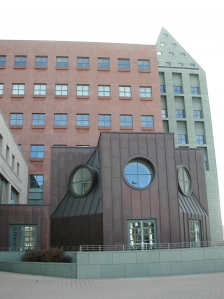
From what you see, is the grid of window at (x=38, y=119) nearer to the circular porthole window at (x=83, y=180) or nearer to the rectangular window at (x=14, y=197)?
the rectangular window at (x=14, y=197)

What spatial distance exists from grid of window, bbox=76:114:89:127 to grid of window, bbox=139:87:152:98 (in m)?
7.63

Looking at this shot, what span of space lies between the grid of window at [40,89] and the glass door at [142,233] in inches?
1060

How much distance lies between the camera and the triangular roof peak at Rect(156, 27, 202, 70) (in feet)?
216

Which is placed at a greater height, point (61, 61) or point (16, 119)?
point (61, 61)

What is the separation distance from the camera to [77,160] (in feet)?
102

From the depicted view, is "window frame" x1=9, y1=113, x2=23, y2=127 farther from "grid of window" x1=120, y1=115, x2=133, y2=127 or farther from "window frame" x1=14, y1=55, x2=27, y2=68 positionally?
"grid of window" x1=120, y1=115, x2=133, y2=127

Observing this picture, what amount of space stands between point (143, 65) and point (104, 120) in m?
9.54

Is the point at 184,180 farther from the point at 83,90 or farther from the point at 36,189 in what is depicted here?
the point at 83,90

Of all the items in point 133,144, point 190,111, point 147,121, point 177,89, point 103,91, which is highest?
point 177,89

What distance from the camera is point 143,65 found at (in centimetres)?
4906

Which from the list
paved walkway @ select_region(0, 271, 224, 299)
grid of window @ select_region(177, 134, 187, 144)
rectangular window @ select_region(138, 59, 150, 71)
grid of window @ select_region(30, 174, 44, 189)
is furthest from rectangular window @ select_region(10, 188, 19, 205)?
grid of window @ select_region(177, 134, 187, 144)

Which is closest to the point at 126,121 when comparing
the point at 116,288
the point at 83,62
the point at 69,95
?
the point at 69,95

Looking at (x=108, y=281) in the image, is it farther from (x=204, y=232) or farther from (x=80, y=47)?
(x=80, y=47)

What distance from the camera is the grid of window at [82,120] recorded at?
45469 millimetres
